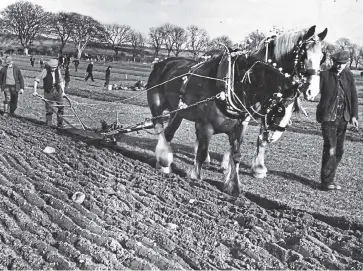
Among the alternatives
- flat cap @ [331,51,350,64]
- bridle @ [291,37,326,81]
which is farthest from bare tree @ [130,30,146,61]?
bridle @ [291,37,326,81]

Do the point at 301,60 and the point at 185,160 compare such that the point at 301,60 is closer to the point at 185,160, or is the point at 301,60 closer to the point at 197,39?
the point at 185,160

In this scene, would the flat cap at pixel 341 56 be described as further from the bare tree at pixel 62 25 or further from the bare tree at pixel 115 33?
the bare tree at pixel 115 33

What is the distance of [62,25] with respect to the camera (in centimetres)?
2486

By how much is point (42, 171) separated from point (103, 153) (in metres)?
1.69

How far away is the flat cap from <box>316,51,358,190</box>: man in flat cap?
0.02m

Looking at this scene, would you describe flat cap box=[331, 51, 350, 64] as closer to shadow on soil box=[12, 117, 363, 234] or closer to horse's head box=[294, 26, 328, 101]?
horse's head box=[294, 26, 328, 101]

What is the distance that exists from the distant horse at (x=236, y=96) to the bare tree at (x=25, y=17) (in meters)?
20.4

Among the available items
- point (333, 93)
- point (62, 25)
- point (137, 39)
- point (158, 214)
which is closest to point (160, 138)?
point (158, 214)

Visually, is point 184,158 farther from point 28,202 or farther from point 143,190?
point 28,202

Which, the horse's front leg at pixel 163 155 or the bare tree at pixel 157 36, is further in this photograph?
the bare tree at pixel 157 36

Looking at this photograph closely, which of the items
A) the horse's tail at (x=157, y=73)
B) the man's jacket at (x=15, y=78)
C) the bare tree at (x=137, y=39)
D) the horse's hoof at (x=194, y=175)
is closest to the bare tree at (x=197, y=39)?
the man's jacket at (x=15, y=78)

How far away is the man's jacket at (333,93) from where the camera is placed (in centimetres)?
722

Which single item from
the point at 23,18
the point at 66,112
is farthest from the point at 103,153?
the point at 23,18

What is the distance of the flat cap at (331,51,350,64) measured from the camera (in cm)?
703
